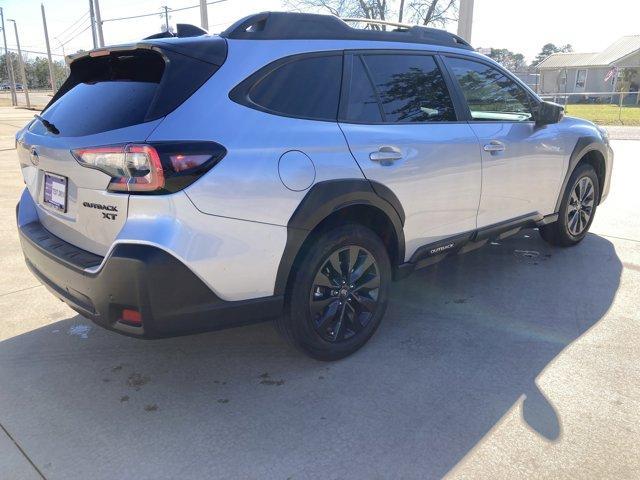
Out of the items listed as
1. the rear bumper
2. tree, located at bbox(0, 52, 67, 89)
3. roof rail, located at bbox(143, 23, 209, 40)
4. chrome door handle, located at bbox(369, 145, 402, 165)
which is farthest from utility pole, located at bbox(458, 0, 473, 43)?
tree, located at bbox(0, 52, 67, 89)

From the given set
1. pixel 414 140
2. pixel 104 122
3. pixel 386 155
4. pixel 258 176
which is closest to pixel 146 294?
pixel 258 176

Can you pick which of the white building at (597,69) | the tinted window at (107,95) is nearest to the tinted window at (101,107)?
the tinted window at (107,95)

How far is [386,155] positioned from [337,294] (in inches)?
33.5

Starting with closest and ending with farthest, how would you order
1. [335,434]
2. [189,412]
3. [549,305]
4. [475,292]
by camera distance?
[335,434] < [189,412] < [549,305] < [475,292]

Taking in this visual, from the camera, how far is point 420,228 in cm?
346

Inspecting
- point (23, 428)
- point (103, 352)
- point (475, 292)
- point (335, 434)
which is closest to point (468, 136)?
point (475, 292)

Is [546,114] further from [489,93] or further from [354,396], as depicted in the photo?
[354,396]

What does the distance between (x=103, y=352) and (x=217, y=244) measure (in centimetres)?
145

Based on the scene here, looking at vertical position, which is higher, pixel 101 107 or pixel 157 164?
pixel 101 107

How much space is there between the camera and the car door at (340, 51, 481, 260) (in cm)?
306

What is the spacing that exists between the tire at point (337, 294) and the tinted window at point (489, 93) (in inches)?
57.5

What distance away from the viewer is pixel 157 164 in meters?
2.29

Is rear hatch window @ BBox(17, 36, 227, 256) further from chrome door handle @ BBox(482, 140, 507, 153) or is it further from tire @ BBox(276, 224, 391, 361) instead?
chrome door handle @ BBox(482, 140, 507, 153)

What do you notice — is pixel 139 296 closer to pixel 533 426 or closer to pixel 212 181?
pixel 212 181
